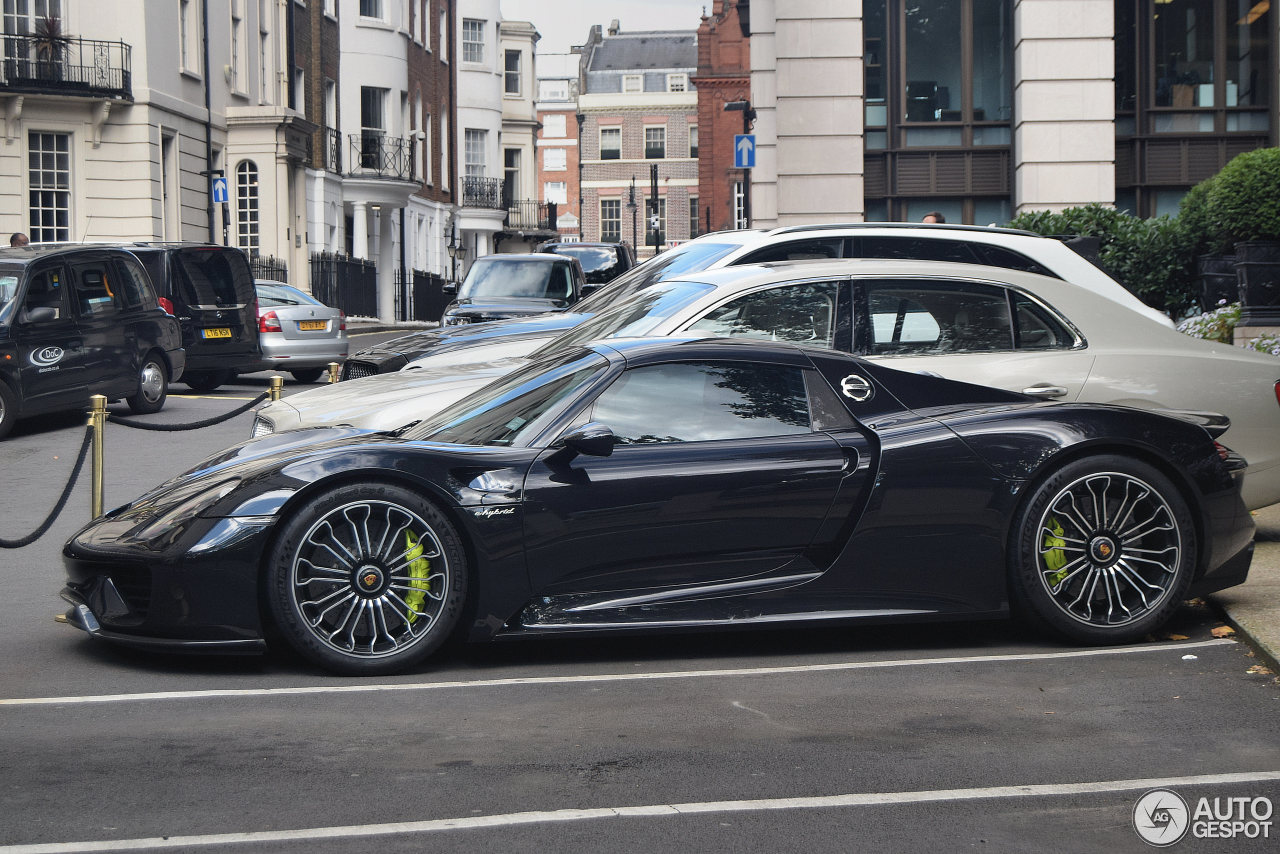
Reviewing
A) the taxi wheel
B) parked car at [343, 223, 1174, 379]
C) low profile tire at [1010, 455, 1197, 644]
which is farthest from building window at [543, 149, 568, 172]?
low profile tire at [1010, 455, 1197, 644]

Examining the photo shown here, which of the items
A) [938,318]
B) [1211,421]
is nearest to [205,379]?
[938,318]

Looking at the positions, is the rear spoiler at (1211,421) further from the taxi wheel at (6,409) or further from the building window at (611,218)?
the building window at (611,218)

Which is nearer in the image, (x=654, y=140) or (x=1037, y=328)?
(x=1037, y=328)

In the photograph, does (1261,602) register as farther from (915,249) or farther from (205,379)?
(205,379)

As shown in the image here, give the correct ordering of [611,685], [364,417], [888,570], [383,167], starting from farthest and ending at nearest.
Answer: [383,167] < [364,417] < [888,570] < [611,685]

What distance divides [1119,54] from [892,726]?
1852 cm

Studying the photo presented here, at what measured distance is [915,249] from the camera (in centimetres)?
832

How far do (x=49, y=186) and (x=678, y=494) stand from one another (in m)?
28.9

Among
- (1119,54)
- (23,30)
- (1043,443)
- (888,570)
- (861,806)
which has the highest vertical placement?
(23,30)

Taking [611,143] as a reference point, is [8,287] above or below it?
below

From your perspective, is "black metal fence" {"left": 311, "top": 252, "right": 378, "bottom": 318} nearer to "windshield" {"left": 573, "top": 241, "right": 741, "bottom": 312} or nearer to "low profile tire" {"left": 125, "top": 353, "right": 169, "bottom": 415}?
"low profile tire" {"left": 125, "top": 353, "right": 169, "bottom": 415}

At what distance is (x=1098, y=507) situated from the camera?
595 centimetres

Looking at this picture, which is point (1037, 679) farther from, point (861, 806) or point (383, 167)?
point (383, 167)

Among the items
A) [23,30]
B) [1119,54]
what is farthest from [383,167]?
[1119,54]
